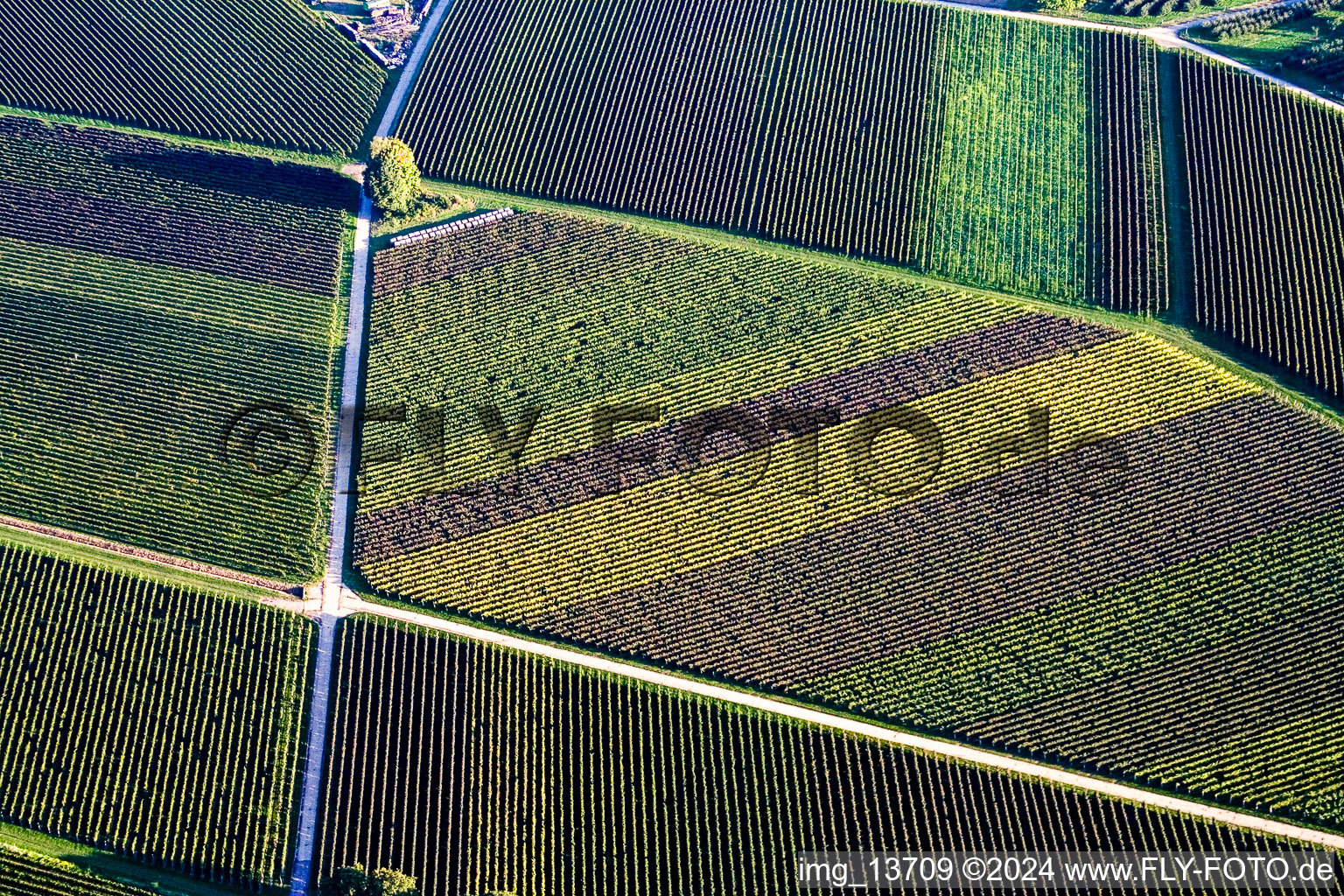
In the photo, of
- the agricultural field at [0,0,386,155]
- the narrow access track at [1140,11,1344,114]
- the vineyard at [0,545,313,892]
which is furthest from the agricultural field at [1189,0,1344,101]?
the vineyard at [0,545,313,892]

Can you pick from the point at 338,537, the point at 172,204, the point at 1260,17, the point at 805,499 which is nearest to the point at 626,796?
the point at 805,499

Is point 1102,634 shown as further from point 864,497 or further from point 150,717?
point 150,717

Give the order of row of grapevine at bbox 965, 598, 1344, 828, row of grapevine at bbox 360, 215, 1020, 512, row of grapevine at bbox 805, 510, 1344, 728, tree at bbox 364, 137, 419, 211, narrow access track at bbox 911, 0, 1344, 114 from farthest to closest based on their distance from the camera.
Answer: narrow access track at bbox 911, 0, 1344, 114 < tree at bbox 364, 137, 419, 211 < row of grapevine at bbox 360, 215, 1020, 512 < row of grapevine at bbox 805, 510, 1344, 728 < row of grapevine at bbox 965, 598, 1344, 828

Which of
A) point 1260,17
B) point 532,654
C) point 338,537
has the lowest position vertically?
point 532,654

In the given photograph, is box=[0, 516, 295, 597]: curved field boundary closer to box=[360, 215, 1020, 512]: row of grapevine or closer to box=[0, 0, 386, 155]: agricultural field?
box=[360, 215, 1020, 512]: row of grapevine

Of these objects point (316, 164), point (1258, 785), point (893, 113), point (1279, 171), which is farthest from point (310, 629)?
point (1279, 171)

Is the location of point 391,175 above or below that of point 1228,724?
above

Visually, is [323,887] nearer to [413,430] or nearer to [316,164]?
[413,430]
